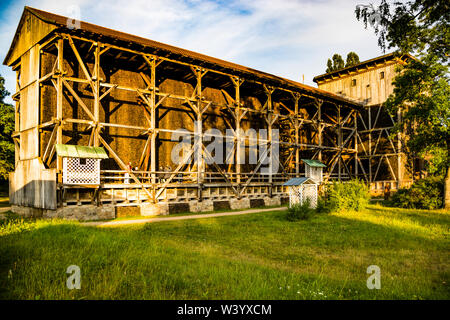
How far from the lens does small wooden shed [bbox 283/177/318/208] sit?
1708 cm

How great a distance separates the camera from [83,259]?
23.5ft

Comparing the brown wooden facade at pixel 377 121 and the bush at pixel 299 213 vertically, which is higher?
the brown wooden facade at pixel 377 121

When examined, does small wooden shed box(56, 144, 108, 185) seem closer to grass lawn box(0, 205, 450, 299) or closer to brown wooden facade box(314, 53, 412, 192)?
grass lawn box(0, 205, 450, 299)

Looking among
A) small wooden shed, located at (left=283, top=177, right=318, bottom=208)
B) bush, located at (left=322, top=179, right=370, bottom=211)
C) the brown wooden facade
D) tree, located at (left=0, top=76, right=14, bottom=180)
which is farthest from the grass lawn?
tree, located at (left=0, top=76, right=14, bottom=180)

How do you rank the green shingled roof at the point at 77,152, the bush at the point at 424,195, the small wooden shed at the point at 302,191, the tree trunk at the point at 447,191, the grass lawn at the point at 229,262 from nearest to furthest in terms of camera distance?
the grass lawn at the point at 229,262
the green shingled roof at the point at 77,152
the small wooden shed at the point at 302,191
the tree trunk at the point at 447,191
the bush at the point at 424,195

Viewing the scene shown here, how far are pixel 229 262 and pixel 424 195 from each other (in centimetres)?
1645

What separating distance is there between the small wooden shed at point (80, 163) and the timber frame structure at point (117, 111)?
0.60 metres

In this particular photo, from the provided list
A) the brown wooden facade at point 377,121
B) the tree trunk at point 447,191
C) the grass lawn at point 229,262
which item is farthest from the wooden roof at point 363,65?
the grass lawn at point 229,262

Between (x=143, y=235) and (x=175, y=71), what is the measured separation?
46.8 feet

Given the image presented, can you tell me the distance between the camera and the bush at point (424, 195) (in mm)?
18609

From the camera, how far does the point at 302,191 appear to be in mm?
17156

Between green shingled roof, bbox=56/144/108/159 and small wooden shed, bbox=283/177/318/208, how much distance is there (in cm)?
1013

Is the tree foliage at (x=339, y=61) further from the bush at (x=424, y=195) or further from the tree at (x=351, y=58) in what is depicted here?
the bush at (x=424, y=195)
